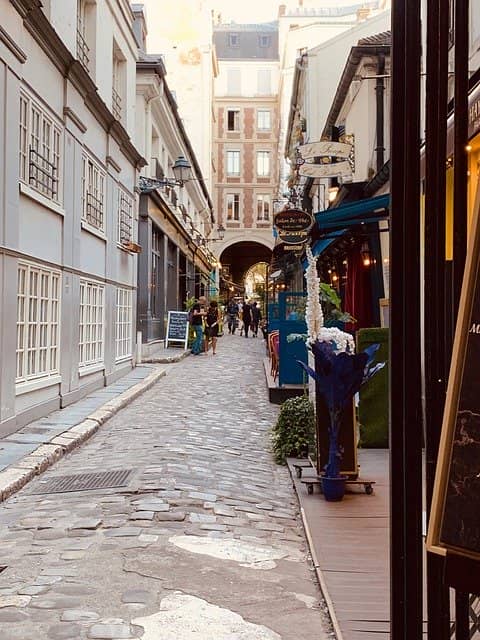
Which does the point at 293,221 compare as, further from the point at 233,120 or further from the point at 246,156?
the point at 233,120

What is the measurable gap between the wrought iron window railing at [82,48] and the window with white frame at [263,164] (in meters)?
45.4

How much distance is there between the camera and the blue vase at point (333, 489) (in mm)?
6457

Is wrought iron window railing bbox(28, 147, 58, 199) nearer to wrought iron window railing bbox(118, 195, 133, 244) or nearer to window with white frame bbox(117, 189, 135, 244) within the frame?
window with white frame bbox(117, 189, 135, 244)

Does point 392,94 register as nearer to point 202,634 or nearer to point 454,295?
point 454,295

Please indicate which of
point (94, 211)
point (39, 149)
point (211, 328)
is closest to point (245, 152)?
point (211, 328)

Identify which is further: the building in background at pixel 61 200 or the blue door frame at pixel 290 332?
the blue door frame at pixel 290 332

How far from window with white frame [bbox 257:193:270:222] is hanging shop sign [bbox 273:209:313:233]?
47299 mm

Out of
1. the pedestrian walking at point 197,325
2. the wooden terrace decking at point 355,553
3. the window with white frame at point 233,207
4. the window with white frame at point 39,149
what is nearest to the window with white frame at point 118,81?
the window with white frame at point 39,149

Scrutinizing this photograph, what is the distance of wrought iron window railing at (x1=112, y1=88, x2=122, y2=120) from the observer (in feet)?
57.3

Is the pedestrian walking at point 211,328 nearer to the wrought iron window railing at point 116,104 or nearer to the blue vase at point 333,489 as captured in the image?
the wrought iron window railing at point 116,104

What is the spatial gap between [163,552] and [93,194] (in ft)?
36.5

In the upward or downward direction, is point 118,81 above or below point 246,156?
below

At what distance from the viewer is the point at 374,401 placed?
8859 millimetres

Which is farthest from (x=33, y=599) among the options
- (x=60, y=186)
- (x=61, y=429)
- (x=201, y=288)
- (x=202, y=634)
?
(x=201, y=288)
